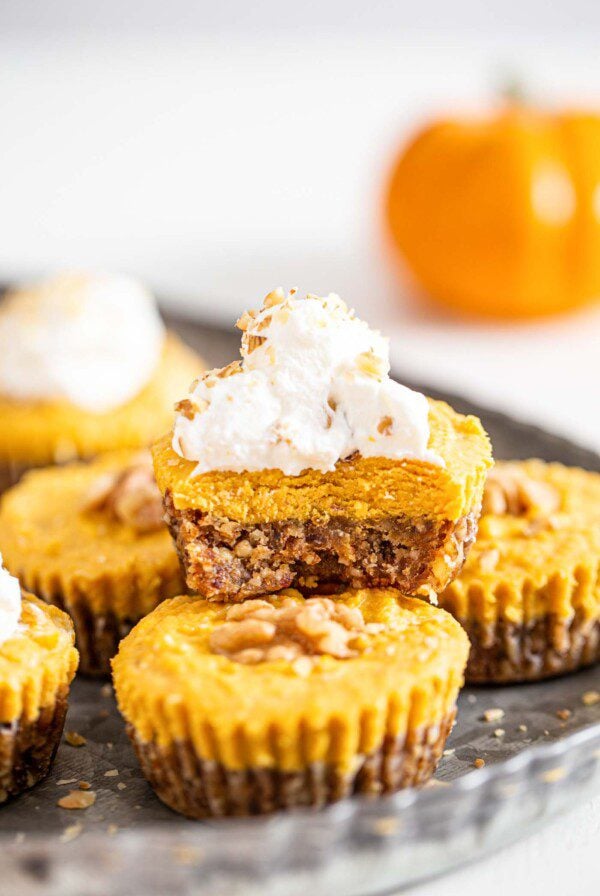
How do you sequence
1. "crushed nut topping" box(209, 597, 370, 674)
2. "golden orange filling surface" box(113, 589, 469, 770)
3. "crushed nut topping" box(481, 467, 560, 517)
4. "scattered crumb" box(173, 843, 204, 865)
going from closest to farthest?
"scattered crumb" box(173, 843, 204, 865) < "golden orange filling surface" box(113, 589, 469, 770) < "crushed nut topping" box(209, 597, 370, 674) < "crushed nut topping" box(481, 467, 560, 517)

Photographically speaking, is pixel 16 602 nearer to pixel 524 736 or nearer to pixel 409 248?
pixel 524 736

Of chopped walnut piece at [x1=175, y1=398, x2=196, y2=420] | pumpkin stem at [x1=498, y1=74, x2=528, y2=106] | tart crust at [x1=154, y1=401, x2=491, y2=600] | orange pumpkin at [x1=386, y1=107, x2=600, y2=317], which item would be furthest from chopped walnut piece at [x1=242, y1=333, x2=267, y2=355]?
pumpkin stem at [x1=498, y1=74, x2=528, y2=106]

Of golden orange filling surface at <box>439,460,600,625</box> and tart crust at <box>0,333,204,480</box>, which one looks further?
tart crust at <box>0,333,204,480</box>

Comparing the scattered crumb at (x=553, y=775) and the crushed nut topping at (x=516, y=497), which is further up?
the crushed nut topping at (x=516, y=497)

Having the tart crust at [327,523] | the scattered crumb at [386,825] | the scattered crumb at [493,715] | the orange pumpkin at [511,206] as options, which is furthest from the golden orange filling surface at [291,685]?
the orange pumpkin at [511,206]

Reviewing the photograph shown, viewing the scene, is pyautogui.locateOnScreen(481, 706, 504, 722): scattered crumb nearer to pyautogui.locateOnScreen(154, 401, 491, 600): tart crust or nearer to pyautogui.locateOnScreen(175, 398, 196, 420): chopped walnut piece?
pyautogui.locateOnScreen(154, 401, 491, 600): tart crust

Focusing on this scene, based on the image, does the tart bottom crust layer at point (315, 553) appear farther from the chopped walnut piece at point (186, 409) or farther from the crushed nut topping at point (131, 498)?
the crushed nut topping at point (131, 498)
